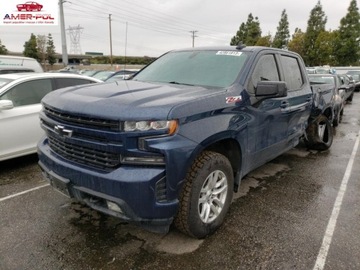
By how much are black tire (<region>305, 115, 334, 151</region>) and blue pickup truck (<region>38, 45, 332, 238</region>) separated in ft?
8.73

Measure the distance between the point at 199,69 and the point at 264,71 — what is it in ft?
2.72

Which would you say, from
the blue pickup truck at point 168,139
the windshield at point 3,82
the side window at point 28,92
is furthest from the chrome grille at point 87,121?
the windshield at point 3,82

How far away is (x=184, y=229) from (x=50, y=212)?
5.58 ft

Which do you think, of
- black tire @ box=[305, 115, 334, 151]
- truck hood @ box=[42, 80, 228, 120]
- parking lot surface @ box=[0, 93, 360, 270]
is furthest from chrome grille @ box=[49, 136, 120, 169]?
black tire @ box=[305, 115, 334, 151]

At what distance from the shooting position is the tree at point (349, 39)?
46.2m

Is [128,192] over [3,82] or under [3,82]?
under

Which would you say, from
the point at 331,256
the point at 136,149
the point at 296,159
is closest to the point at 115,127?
the point at 136,149

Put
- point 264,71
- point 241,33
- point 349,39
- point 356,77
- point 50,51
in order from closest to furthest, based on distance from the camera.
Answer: point 264,71, point 356,77, point 349,39, point 241,33, point 50,51

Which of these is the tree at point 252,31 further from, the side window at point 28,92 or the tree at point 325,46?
the side window at point 28,92

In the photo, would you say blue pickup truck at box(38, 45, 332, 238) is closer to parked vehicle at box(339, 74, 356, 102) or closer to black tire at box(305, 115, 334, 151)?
black tire at box(305, 115, 334, 151)

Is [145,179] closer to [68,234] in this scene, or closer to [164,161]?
[164,161]

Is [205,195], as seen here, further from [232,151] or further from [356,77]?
[356,77]

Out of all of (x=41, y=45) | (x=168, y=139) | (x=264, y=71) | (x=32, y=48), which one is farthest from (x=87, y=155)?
(x=41, y=45)

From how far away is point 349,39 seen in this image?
151 feet
